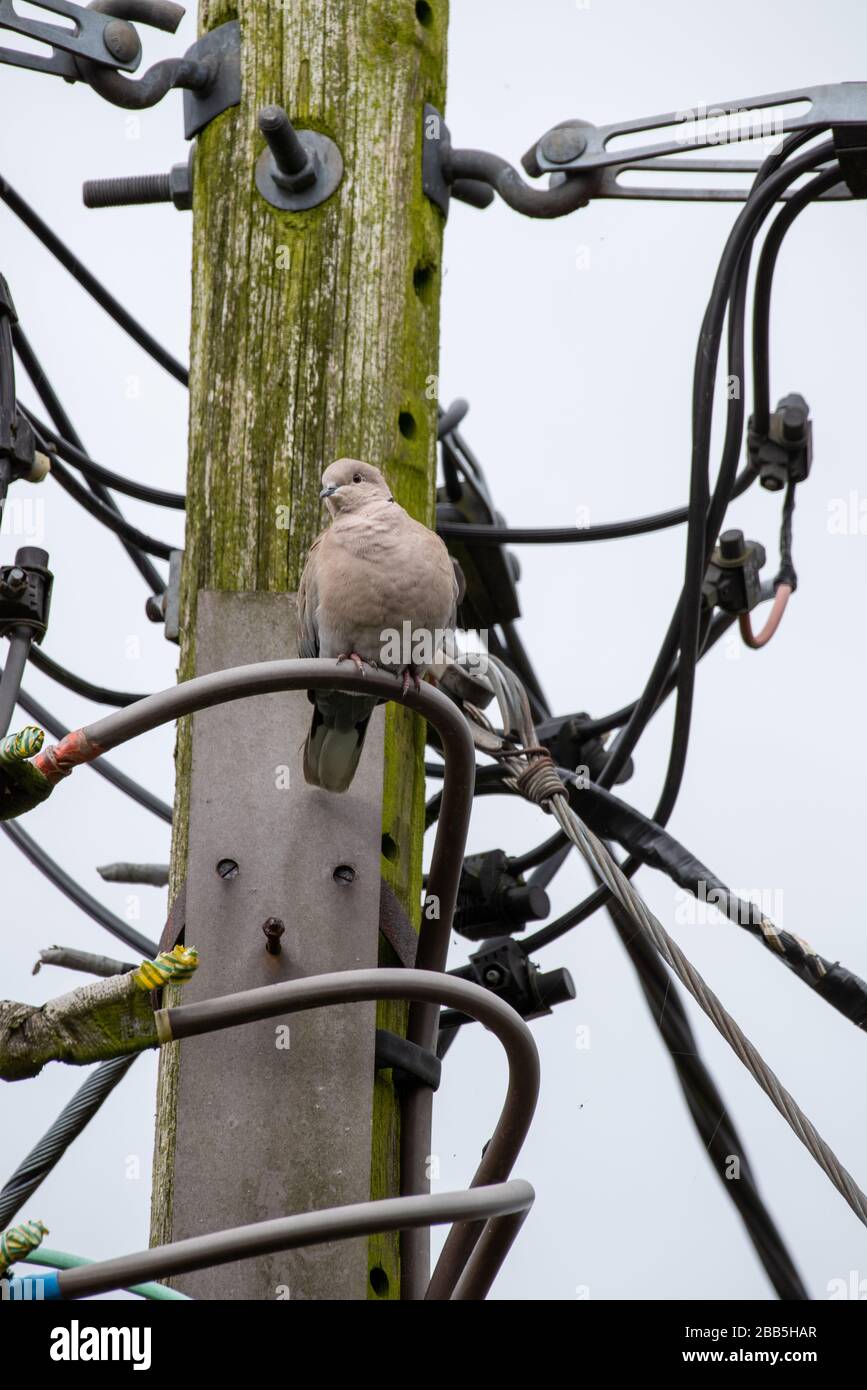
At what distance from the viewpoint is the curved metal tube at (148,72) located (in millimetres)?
3219

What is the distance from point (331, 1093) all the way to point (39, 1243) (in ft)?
2.56

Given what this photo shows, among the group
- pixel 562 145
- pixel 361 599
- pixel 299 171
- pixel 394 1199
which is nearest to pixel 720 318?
pixel 562 145

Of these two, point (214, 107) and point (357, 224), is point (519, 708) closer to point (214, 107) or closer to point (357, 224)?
point (357, 224)

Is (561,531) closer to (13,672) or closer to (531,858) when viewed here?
(531,858)

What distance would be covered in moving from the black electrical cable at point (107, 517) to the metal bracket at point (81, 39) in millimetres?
1556

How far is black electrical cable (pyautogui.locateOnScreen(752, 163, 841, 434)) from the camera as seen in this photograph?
369 cm

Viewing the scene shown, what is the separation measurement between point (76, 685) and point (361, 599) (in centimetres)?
173

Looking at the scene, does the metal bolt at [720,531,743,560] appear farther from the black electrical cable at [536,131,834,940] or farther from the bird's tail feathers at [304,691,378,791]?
the bird's tail feathers at [304,691,378,791]

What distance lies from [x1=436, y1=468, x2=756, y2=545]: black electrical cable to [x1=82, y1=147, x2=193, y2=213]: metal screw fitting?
145 cm

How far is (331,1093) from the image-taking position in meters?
2.66

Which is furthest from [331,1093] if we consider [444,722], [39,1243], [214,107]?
[214,107]

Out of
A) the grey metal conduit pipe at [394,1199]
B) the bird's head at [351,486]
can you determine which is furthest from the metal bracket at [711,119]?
the grey metal conduit pipe at [394,1199]

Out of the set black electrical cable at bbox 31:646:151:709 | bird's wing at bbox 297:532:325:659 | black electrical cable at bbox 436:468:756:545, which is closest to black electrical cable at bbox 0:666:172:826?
black electrical cable at bbox 31:646:151:709

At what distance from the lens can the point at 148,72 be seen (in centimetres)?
329
